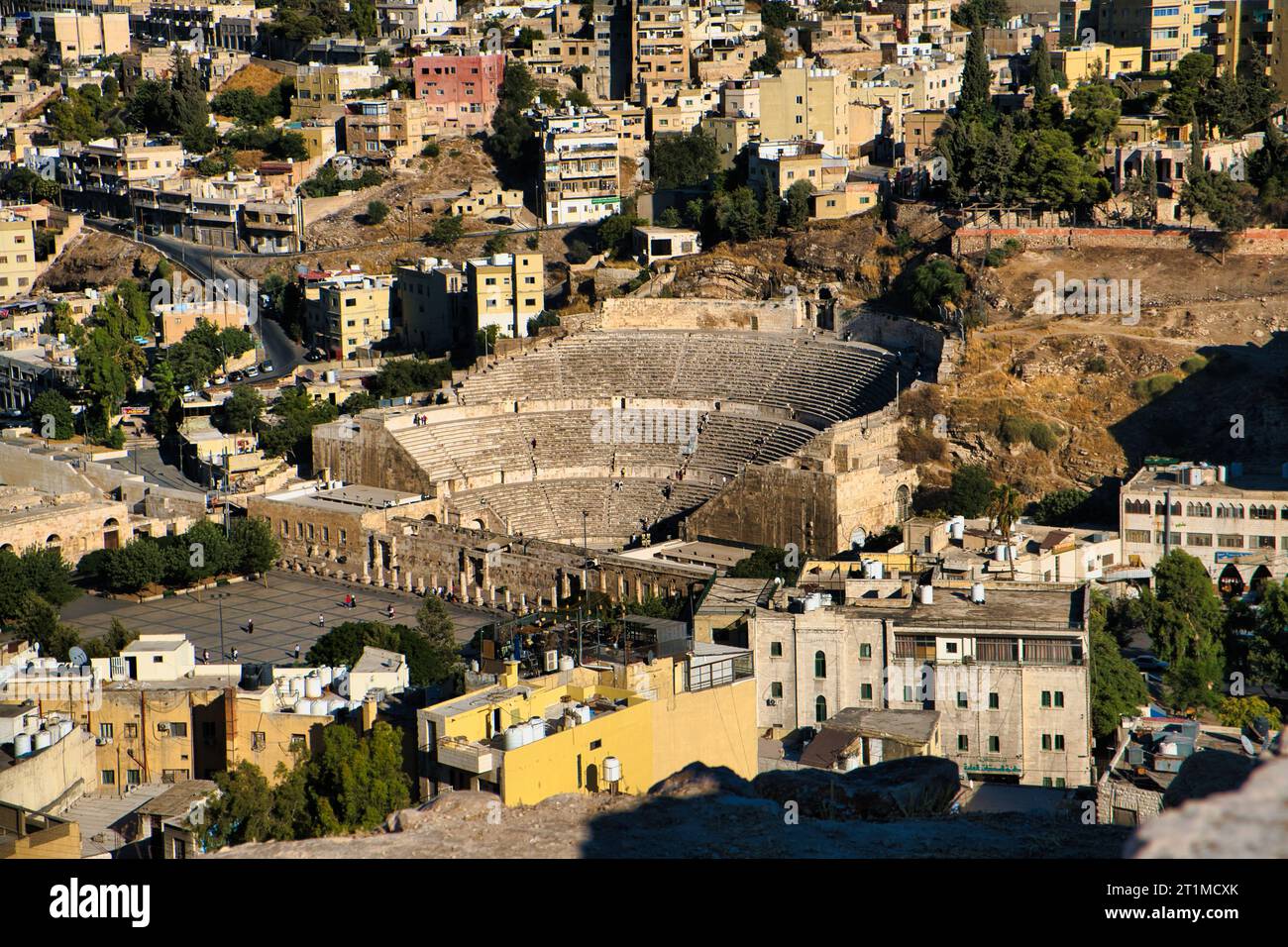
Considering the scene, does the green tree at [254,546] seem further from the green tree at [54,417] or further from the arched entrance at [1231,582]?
the arched entrance at [1231,582]

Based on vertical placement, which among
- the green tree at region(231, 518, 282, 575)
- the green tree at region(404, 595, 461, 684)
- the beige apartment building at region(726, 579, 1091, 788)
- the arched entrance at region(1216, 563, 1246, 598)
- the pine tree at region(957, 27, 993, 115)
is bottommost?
the green tree at region(231, 518, 282, 575)

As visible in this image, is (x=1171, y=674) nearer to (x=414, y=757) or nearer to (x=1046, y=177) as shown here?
(x=414, y=757)

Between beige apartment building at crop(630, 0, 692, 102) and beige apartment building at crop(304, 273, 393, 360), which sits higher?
beige apartment building at crop(630, 0, 692, 102)

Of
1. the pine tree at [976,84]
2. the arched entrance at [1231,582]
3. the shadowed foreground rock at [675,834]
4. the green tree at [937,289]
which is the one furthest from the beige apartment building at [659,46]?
the shadowed foreground rock at [675,834]

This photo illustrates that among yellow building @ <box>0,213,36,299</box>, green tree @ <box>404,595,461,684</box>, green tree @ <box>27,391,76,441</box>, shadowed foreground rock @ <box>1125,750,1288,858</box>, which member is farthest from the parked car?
yellow building @ <box>0,213,36,299</box>

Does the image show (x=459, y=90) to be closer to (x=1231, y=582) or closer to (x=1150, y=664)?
(x=1231, y=582)

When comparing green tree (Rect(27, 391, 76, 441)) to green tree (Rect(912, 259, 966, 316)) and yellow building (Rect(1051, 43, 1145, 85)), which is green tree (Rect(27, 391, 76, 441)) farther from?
yellow building (Rect(1051, 43, 1145, 85))
